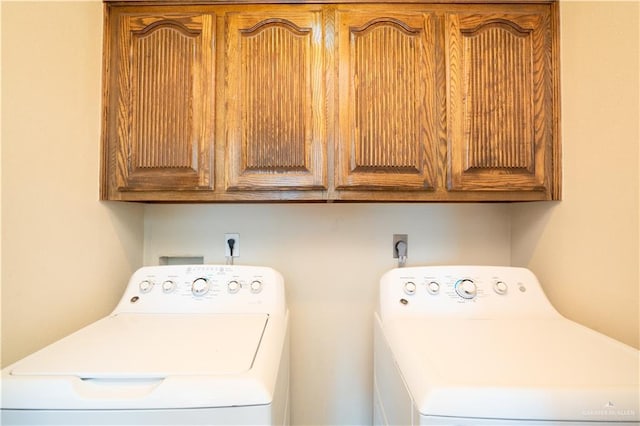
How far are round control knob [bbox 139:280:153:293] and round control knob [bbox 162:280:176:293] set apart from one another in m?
0.05

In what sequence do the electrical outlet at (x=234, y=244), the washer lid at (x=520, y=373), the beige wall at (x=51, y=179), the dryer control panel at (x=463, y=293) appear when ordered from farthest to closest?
the electrical outlet at (x=234, y=244) < the dryer control panel at (x=463, y=293) < the beige wall at (x=51, y=179) < the washer lid at (x=520, y=373)

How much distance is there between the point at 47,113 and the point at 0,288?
504 mm

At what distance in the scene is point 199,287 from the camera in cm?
111

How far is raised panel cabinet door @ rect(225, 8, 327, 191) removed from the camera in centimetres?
109

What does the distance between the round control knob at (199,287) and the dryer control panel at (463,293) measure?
2.19ft

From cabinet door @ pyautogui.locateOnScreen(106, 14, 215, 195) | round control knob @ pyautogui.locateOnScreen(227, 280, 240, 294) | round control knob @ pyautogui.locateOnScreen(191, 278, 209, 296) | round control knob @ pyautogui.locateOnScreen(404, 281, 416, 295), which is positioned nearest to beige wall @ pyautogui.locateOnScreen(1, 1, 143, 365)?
cabinet door @ pyautogui.locateOnScreen(106, 14, 215, 195)

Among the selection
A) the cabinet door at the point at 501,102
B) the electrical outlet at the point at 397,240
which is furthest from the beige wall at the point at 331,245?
the cabinet door at the point at 501,102

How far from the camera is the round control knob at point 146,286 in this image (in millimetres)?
1110

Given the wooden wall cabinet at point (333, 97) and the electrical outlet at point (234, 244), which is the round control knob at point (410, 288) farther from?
the electrical outlet at point (234, 244)

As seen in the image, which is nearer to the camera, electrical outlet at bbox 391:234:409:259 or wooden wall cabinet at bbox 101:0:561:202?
wooden wall cabinet at bbox 101:0:561:202

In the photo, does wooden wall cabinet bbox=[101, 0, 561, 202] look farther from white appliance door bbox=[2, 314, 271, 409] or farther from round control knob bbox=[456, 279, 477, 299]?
white appliance door bbox=[2, 314, 271, 409]

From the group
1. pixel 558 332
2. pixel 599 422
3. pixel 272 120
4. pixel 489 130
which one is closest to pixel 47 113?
pixel 272 120

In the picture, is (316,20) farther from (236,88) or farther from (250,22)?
(236,88)

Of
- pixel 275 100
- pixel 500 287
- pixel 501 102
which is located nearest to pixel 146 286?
pixel 275 100
